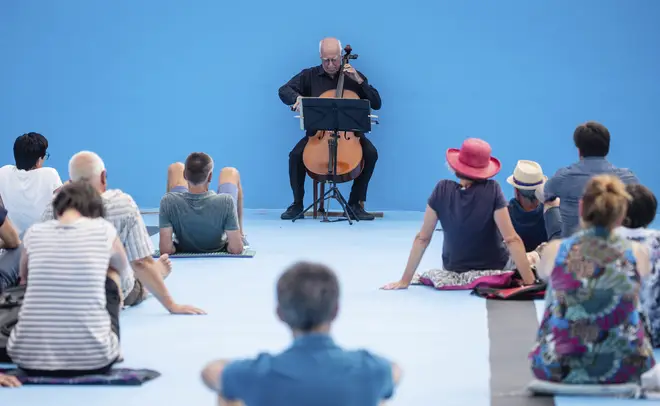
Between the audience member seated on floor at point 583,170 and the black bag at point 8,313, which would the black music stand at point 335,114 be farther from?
the black bag at point 8,313

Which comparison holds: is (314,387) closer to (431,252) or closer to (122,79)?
(431,252)

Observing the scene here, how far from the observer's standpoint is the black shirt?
793cm

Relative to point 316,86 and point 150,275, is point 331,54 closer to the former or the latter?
point 316,86

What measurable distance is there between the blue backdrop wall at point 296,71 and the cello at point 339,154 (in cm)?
120

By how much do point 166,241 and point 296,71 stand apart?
11.1 feet

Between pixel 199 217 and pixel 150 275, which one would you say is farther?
pixel 199 217

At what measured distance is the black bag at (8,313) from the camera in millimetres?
3369

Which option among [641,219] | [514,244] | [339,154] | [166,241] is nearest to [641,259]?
[641,219]

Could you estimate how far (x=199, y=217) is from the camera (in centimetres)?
573

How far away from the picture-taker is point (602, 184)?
9.51ft

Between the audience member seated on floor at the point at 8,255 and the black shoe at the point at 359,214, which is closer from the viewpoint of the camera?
the audience member seated on floor at the point at 8,255

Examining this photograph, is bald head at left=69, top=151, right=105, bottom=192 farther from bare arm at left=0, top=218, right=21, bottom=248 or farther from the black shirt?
the black shirt

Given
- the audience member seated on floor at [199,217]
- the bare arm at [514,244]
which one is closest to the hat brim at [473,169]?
the bare arm at [514,244]

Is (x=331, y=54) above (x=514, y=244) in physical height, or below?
above
